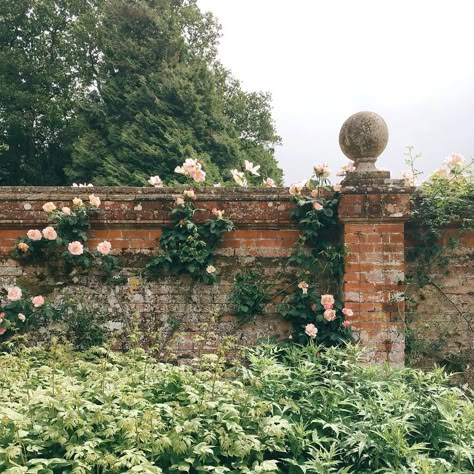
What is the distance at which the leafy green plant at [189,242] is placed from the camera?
203 inches

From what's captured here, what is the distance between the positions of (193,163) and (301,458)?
3113mm

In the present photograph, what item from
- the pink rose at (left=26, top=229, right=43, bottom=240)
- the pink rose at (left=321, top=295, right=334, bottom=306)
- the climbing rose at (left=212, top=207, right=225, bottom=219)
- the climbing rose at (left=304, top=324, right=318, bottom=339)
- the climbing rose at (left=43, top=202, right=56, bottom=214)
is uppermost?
the climbing rose at (left=43, top=202, right=56, bottom=214)

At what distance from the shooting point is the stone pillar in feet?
16.1

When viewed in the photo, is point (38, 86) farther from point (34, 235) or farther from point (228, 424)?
point (228, 424)

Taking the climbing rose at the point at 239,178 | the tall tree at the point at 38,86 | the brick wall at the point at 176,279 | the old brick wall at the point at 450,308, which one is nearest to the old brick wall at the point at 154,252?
the brick wall at the point at 176,279

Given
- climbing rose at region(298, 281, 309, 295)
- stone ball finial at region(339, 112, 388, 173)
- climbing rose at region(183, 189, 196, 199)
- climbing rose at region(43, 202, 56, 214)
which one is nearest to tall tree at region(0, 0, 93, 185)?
climbing rose at region(43, 202, 56, 214)

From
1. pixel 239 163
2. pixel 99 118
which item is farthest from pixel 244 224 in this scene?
pixel 99 118

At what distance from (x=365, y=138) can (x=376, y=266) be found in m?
1.18

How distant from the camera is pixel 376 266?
4.94 meters

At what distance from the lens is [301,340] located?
5062mm

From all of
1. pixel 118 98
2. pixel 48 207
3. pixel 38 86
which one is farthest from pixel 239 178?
pixel 38 86

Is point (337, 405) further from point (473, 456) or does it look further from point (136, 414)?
point (136, 414)

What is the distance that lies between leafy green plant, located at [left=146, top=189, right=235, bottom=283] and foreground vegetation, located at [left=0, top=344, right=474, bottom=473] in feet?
5.17

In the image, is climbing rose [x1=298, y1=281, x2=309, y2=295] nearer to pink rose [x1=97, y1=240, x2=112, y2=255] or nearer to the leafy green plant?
the leafy green plant
